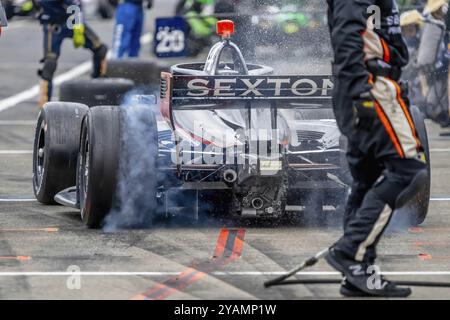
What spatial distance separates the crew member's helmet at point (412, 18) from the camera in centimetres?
1781

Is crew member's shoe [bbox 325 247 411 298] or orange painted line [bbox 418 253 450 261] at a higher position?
crew member's shoe [bbox 325 247 411 298]

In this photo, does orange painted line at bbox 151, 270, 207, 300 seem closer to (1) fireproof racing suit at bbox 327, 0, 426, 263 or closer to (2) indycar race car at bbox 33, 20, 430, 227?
(1) fireproof racing suit at bbox 327, 0, 426, 263

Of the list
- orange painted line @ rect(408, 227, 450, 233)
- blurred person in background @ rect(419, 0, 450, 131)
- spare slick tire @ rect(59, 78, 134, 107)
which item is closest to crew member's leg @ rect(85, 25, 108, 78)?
spare slick tire @ rect(59, 78, 134, 107)

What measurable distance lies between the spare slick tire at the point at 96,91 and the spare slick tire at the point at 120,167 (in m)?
7.08

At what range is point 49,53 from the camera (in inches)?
707

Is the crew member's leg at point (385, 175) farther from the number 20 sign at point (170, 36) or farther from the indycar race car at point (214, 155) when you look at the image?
the number 20 sign at point (170, 36)

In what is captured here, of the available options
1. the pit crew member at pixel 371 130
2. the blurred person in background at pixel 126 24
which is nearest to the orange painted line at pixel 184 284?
the pit crew member at pixel 371 130

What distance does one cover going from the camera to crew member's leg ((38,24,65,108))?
17.8 m

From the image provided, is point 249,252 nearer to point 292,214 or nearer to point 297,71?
point 292,214

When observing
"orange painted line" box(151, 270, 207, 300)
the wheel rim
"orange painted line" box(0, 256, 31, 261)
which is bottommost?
"orange painted line" box(151, 270, 207, 300)

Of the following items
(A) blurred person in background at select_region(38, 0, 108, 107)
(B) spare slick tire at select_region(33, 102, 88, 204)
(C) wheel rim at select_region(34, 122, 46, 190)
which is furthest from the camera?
(A) blurred person in background at select_region(38, 0, 108, 107)

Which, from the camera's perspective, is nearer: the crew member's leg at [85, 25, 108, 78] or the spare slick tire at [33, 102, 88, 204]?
the spare slick tire at [33, 102, 88, 204]

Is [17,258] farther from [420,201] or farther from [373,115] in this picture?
[420,201]

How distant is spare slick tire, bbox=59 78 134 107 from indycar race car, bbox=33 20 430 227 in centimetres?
678
